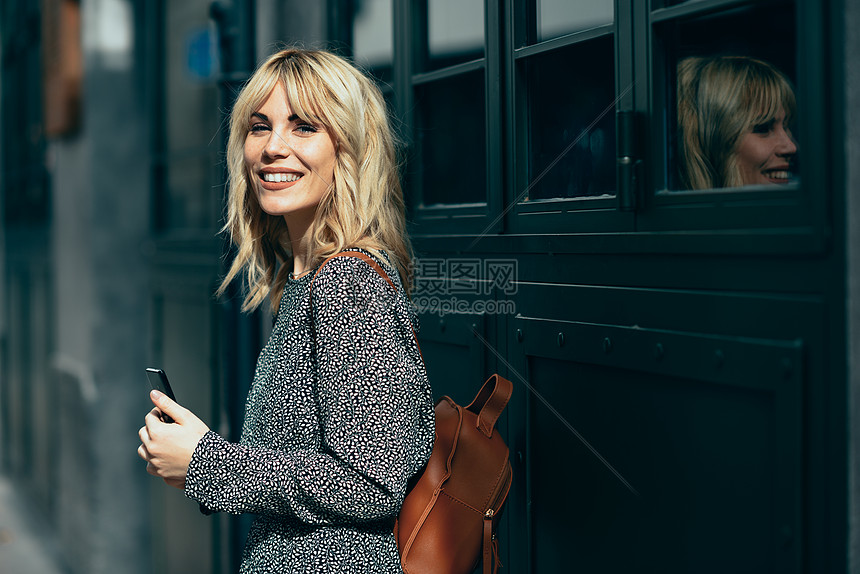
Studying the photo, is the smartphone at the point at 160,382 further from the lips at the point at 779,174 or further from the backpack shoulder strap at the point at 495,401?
the lips at the point at 779,174

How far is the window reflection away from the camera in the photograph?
1.88 m

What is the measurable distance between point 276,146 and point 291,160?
1.7 inches

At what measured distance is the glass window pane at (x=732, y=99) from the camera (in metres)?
1.43

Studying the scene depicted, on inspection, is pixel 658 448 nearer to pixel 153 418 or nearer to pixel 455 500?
pixel 455 500

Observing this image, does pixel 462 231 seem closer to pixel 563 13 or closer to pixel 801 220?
pixel 563 13

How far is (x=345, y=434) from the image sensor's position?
4.56ft

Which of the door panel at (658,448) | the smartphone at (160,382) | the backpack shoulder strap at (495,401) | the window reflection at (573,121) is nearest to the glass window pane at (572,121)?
the window reflection at (573,121)

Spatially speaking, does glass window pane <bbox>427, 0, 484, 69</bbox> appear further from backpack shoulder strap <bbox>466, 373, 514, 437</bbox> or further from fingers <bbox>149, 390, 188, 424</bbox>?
fingers <bbox>149, 390, 188, 424</bbox>

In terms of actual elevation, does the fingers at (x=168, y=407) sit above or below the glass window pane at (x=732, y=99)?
below

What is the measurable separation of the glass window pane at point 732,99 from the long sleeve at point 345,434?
658 millimetres

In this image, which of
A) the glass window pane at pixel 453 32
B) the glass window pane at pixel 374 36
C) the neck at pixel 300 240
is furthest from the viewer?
the glass window pane at pixel 374 36

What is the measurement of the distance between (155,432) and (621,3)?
4.23 ft

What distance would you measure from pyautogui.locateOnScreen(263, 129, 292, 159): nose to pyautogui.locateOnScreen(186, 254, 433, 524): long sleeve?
11.8 inches

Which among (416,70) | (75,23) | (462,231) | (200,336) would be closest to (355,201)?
(462,231)
